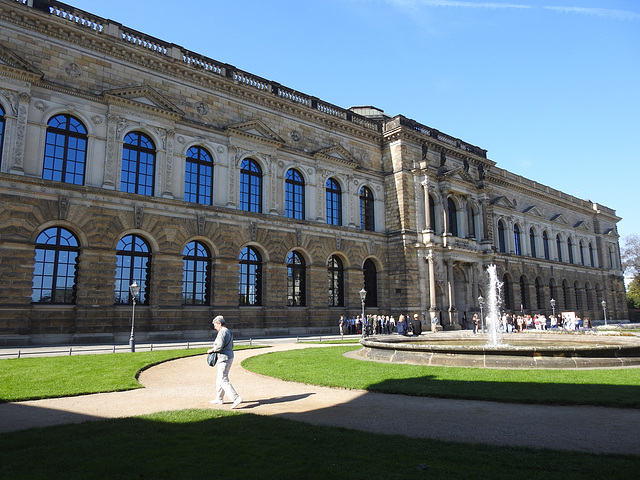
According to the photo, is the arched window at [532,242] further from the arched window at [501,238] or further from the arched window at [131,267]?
the arched window at [131,267]

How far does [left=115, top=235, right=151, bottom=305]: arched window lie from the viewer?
24891 millimetres

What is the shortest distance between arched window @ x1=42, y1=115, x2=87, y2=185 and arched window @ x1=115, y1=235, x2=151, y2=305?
401 cm

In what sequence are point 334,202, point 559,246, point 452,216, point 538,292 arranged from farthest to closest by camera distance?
point 559,246 < point 538,292 < point 452,216 < point 334,202

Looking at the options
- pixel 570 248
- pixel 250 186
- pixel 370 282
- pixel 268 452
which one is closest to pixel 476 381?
pixel 268 452

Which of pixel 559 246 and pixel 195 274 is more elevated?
pixel 559 246

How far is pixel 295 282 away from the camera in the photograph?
3234cm

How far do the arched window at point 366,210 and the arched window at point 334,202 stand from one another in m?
2.48

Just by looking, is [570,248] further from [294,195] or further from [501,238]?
[294,195]

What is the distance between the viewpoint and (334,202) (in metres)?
36.1

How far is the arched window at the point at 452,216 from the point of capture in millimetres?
42844

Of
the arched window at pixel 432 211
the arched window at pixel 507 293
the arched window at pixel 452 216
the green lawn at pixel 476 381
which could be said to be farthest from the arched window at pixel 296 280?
the arched window at pixel 507 293

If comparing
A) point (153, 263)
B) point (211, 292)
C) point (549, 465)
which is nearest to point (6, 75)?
point (153, 263)

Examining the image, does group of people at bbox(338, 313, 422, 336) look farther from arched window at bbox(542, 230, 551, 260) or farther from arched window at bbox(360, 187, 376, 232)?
arched window at bbox(542, 230, 551, 260)

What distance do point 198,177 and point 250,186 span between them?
3.70 meters
